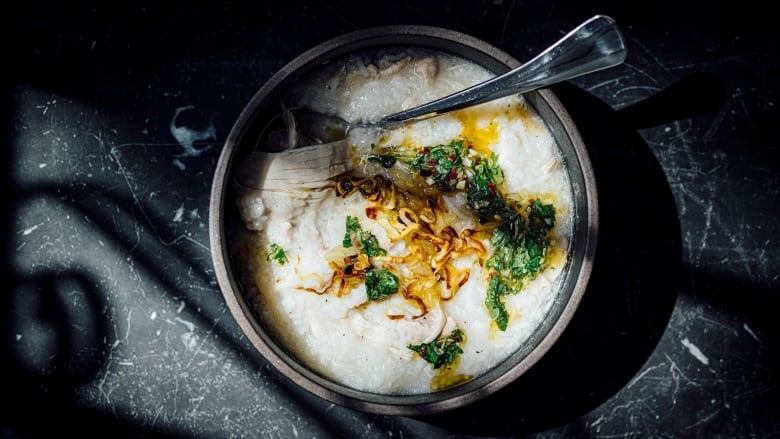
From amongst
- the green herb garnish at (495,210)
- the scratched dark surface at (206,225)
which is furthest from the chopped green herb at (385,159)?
the scratched dark surface at (206,225)

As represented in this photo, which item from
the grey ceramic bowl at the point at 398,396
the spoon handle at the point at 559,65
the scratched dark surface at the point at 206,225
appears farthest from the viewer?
the scratched dark surface at the point at 206,225

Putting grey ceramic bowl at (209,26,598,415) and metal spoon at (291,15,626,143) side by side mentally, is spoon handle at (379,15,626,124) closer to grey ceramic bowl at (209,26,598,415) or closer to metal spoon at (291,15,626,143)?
metal spoon at (291,15,626,143)

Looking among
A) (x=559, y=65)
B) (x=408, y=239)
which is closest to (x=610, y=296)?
(x=408, y=239)

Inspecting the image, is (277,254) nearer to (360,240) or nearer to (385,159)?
(360,240)

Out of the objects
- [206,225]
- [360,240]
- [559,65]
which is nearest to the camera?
[559,65]

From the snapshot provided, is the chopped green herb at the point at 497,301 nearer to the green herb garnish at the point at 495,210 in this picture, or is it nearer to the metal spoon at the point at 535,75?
the green herb garnish at the point at 495,210

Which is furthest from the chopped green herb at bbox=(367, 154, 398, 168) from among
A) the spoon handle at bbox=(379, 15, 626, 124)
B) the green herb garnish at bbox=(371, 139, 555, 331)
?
the spoon handle at bbox=(379, 15, 626, 124)

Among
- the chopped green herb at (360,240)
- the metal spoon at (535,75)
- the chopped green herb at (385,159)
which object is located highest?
the metal spoon at (535,75)
